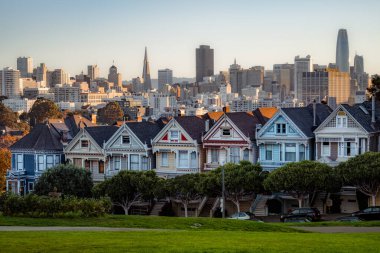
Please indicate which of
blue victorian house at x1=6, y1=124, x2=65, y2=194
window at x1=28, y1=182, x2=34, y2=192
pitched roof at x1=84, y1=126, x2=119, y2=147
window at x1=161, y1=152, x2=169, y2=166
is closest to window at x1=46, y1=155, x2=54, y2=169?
blue victorian house at x1=6, y1=124, x2=65, y2=194

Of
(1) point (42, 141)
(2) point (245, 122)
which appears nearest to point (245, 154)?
(2) point (245, 122)

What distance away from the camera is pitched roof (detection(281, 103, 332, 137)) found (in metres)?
64.6

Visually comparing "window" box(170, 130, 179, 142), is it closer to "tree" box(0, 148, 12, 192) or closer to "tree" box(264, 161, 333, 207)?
"tree" box(264, 161, 333, 207)

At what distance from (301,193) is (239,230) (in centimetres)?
1882

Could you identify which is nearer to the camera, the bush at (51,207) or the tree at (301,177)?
the bush at (51,207)

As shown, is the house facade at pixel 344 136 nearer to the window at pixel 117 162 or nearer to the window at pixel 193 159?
the window at pixel 193 159

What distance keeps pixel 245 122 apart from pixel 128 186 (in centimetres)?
1029

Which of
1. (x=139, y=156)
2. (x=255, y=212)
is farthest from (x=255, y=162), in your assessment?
(x=139, y=156)

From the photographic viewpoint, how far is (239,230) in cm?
4219

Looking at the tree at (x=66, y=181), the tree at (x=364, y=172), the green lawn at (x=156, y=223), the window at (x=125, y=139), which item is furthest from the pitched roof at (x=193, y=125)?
the green lawn at (x=156, y=223)

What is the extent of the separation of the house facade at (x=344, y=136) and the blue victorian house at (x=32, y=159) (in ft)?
73.8

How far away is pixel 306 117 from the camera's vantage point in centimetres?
6650

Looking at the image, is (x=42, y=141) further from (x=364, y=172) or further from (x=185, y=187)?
(x=364, y=172)

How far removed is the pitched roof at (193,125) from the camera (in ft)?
224
